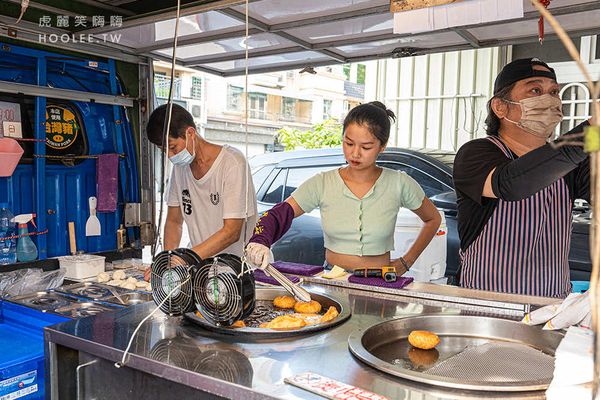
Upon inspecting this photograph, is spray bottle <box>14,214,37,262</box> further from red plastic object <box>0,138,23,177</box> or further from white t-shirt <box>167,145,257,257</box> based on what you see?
white t-shirt <box>167,145,257,257</box>

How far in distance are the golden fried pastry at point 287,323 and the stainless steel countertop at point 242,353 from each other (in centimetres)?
6

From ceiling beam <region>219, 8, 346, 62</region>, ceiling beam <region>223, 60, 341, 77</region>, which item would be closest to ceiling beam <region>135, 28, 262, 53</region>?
ceiling beam <region>219, 8, 346, 62</region>

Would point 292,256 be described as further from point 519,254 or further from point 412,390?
point 412,390

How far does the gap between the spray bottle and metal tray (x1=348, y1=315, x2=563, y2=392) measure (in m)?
2.40

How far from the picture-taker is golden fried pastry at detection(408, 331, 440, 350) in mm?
1539

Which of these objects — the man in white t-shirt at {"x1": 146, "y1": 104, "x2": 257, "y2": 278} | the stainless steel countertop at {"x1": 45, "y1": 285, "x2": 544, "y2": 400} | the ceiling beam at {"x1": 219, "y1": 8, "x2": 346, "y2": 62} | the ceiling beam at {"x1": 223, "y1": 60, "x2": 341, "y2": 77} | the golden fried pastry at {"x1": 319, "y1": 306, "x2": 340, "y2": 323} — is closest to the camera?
the stainless steel countertop at {"x1": 45, "y1": 285, "x2": 544, "y2": 400}

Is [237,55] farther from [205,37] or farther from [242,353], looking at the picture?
[242,353]

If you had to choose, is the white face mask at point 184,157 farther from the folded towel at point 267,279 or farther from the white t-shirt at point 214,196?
the folded towel at point 267,279

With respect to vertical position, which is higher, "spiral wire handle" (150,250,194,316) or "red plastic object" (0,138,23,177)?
"red plastic object" (0,138,23,177)

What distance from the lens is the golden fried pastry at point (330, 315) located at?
168 centimetres

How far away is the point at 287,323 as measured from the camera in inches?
62.8

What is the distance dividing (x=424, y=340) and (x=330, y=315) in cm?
32

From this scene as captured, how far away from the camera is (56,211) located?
3340 mm

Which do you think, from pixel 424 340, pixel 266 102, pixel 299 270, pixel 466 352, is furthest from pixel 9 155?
pixel 266 102
